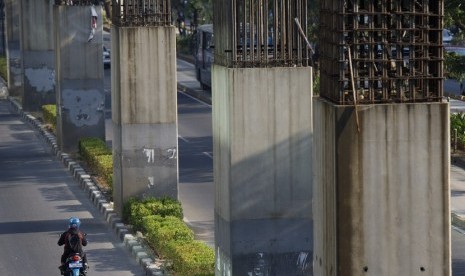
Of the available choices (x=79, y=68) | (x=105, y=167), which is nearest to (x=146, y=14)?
(x=105, y=167)

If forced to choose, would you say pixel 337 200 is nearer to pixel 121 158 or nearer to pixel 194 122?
pixel 121 158

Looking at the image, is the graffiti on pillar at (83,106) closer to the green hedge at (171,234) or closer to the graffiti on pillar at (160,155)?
the graffiti on pillar at (160,155)

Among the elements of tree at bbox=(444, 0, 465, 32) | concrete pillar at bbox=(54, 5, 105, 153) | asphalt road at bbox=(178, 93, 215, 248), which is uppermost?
tree at bbox=(444, 0, 465, 32)

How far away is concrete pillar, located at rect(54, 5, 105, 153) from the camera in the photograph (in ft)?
106

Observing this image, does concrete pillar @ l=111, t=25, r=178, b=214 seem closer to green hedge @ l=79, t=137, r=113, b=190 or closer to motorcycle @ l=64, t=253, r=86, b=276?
green hedge @ l=79, t=137, r=113, b=190

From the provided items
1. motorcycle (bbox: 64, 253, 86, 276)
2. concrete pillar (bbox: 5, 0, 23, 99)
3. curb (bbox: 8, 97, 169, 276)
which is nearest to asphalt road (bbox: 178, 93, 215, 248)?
curb (bbox: 8, 97, 169, 276)

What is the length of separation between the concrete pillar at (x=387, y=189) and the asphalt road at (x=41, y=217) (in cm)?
903

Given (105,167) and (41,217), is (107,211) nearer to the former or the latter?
(41,217)

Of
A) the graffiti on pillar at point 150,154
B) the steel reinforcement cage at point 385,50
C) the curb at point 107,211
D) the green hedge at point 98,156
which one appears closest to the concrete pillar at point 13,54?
the curb at point 107,211

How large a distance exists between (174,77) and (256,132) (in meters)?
7.51

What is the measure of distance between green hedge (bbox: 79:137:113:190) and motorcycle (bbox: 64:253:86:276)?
8.84m

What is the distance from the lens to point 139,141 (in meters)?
24.2

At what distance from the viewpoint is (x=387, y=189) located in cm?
1134

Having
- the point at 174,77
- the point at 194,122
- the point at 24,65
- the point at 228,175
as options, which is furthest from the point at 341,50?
the point at 24,65
